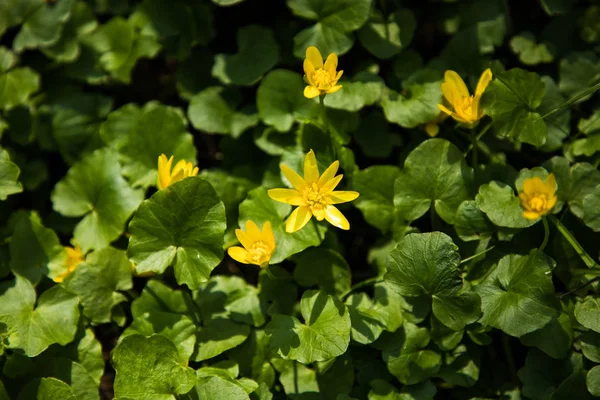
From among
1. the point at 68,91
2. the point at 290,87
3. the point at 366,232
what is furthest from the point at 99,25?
the point at 366,232

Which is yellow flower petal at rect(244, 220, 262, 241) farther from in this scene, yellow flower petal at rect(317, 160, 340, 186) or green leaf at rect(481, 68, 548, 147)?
green leaf at rect(481, 68, 548, 147)

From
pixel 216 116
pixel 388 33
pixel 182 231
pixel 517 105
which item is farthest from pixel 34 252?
pixel 517 105

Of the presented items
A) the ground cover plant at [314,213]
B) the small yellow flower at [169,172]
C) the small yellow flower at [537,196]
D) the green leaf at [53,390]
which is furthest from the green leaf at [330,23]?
the green leaf at [53,390]

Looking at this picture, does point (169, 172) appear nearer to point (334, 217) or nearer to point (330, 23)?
point (334, 217)

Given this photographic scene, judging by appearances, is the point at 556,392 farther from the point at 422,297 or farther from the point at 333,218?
the point at 333,218

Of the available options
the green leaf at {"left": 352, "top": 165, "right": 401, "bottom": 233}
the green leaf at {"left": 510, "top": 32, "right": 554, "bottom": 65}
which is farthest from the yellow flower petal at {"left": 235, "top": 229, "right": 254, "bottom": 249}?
the green leaf at {"left": 510, "top": 32, "right": 554, "bottom": 65}

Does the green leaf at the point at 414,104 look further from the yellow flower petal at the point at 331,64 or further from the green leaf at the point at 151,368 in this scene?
the green leaf at the point at 151,368

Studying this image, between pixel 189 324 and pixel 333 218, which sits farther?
pixel 189 324
